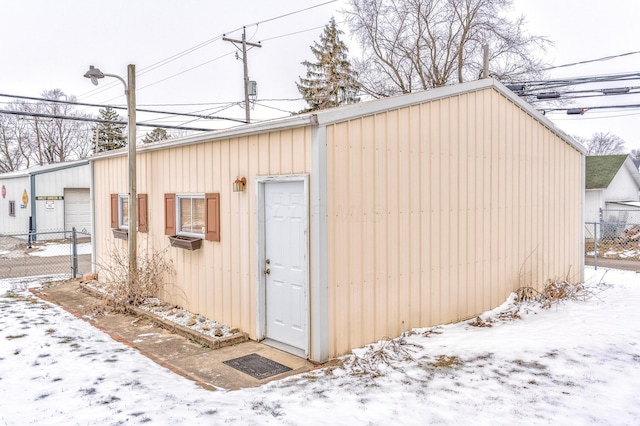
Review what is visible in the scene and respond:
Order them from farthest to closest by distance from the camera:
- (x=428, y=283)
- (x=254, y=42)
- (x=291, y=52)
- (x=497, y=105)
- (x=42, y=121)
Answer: (x=42, y=121)
(x=291, y=52)
(x=254, y=42)
(x=497, y=105)
(x=428, y=283)

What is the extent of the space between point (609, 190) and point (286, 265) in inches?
765

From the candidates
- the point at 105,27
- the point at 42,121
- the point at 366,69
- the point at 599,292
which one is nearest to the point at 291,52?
the point at 366,69

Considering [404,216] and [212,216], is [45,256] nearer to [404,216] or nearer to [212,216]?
[212,216]

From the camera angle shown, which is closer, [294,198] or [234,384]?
[234,384]

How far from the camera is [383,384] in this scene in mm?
4016

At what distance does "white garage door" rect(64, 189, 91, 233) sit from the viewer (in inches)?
722

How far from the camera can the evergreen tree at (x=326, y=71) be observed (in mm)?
23359

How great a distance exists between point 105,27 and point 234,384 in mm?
15823

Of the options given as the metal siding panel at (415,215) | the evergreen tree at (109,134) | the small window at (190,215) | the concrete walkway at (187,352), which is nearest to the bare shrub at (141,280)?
the concrete walkway at (187,352)

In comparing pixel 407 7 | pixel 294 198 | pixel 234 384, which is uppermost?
pixel 407 7

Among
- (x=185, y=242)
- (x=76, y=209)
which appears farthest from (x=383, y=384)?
(x=76, y=209)

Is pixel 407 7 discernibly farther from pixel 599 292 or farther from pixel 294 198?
pixel 294 198

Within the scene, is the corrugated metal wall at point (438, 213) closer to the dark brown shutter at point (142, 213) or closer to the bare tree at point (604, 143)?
the dark brown shutter at point (142, 213)

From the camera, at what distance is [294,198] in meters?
5.00
